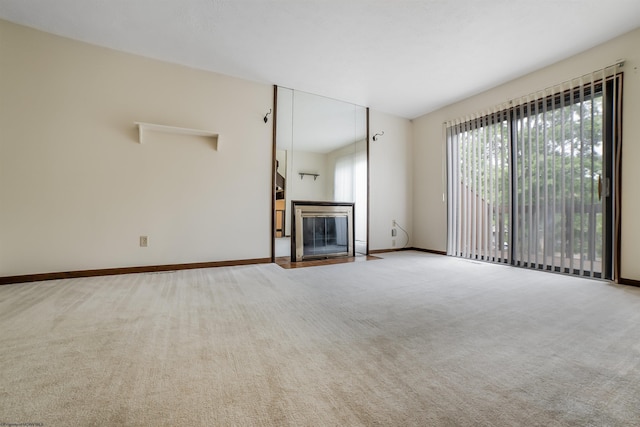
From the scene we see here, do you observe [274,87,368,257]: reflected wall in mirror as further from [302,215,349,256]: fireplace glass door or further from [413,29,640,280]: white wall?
[413,29,640,280]: white wall

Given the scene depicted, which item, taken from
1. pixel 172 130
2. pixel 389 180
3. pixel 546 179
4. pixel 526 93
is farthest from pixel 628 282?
pixel 172 130

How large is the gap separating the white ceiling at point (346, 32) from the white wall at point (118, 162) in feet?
0.82

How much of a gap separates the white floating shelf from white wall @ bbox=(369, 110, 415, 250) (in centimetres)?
245

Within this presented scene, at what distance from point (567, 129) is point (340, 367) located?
135 inches

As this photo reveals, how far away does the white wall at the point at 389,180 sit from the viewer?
4340 mm

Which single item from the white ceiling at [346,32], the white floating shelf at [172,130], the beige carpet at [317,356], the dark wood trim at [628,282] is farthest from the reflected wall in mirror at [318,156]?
the dark wood trim at [628,282]

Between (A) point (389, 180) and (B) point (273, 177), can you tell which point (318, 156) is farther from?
(A) point (389, 180)

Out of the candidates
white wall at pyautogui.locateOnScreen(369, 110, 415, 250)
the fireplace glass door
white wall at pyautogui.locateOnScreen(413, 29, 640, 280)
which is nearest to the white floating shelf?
the fireplace glass door

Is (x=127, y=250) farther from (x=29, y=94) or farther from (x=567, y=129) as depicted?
(x=567, y=129)

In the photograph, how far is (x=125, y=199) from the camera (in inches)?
106

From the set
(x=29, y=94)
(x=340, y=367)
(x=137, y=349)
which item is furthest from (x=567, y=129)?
(x=29, y=94)

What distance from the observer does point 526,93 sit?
3.13 meters

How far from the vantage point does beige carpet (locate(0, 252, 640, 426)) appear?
0.83 metres

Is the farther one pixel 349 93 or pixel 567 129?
pixel 349 93
